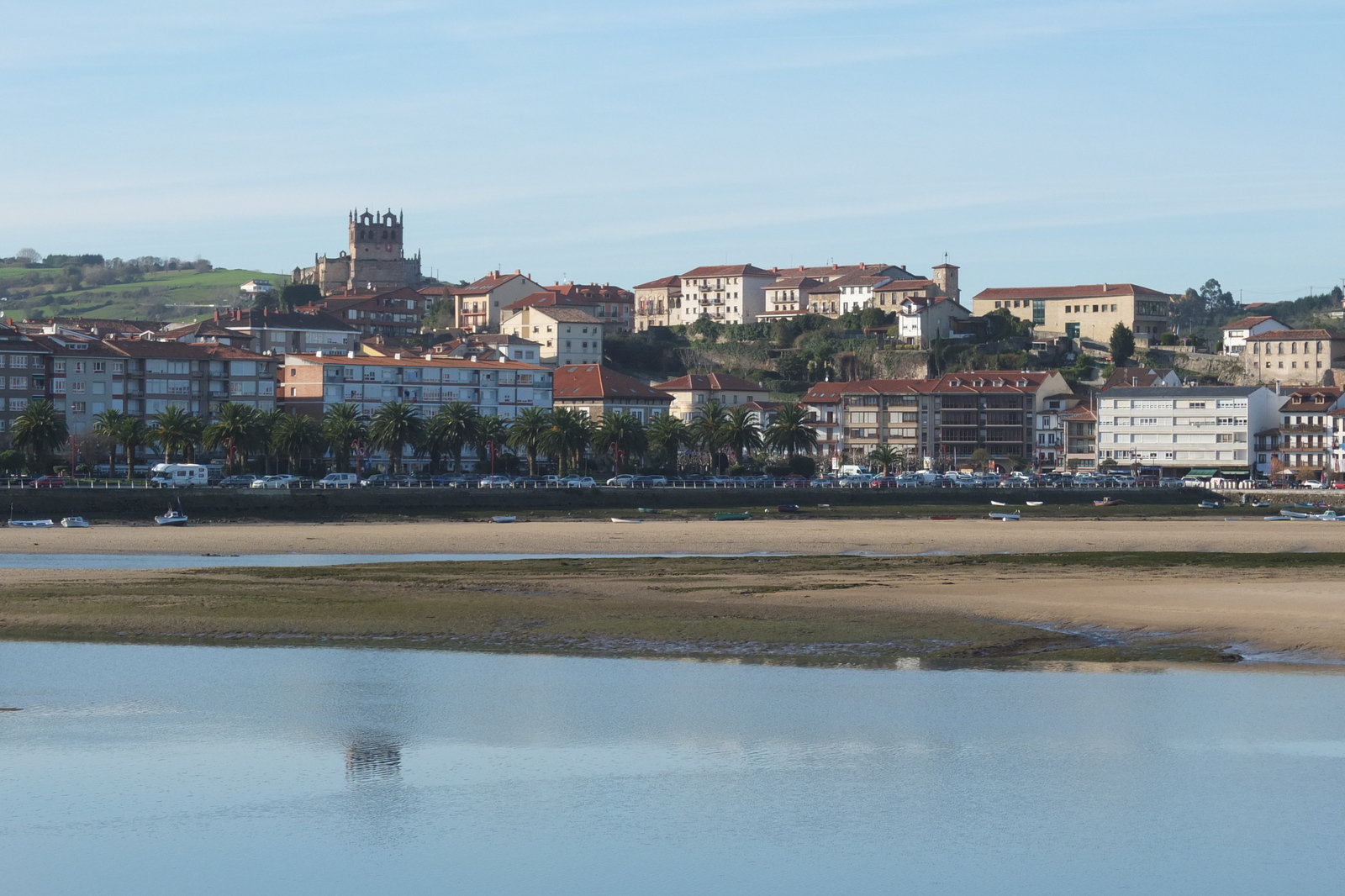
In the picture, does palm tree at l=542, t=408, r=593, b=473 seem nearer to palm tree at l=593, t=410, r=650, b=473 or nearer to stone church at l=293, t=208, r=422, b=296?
palm tree at l=593, t=410, r=650, b=473

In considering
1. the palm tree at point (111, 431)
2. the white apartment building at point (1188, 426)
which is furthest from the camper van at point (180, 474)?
the white apartment building at point (1188, 426)

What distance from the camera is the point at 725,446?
117250 millimetres

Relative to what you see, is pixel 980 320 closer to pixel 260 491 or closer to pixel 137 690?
pixel 260 491

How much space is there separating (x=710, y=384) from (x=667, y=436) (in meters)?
29.2

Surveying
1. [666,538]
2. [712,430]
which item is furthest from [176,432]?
[666,538]

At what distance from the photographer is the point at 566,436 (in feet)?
334

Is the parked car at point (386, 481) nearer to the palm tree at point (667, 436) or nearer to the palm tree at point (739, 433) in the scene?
the palm tree at point (667, 436)

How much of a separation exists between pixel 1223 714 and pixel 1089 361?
402 feet

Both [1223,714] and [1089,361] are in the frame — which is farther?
[1089,361]

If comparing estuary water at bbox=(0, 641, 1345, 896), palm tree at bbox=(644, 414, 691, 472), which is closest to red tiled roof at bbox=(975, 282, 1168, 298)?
palm tree at bbox=(644, 414, 691, 472)

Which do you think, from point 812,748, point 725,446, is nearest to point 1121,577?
point 812,748

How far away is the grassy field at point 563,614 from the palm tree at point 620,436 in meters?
55.1

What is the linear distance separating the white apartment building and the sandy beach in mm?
47420

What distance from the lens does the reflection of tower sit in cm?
2445
